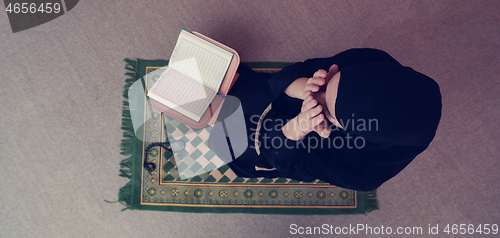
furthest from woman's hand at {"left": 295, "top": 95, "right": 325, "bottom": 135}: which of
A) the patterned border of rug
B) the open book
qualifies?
the patterned border of rug

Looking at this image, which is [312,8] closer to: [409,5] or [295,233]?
[409,5]

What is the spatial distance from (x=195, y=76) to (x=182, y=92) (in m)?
0.10

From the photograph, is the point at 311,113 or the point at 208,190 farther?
the point at 208,190

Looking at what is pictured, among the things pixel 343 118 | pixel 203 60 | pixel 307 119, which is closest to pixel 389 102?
pixel 343 118

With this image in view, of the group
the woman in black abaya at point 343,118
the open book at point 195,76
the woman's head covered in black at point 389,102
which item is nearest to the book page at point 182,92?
the open book at point 195,76

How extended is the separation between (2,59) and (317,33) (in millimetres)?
1905

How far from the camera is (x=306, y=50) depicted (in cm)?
172

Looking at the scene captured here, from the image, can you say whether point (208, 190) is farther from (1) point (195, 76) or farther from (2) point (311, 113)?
(2) point (311, 113)

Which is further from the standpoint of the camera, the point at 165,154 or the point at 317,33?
the point at 317,33

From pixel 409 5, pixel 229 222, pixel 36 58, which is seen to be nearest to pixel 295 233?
pixel 229 222

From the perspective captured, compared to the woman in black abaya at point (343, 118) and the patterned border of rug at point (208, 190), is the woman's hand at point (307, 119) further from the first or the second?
the patterned border of rug at point (208, 190)

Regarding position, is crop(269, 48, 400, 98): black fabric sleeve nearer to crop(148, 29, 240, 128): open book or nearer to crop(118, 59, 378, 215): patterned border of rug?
crop(148, 29, 240, 128): open book

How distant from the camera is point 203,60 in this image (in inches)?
52.2

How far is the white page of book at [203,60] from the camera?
132cm
